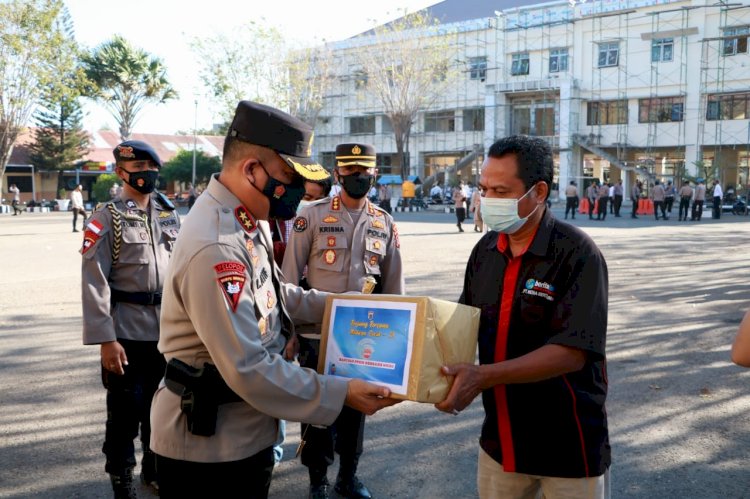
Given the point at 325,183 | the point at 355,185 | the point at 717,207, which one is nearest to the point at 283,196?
the point at 325,183

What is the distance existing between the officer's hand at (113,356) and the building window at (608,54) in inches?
1834

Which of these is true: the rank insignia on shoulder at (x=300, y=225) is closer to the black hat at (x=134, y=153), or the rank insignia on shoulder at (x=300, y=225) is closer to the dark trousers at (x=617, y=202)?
the black hat at (x=134, y=153)

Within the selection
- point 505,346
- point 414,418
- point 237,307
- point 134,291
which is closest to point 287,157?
point 237,307

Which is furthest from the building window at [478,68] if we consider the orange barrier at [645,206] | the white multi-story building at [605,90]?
the orange barrier at [645,206]

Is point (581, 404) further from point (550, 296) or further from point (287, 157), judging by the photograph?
point (287, 157)

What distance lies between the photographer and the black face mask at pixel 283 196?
92.7 inches

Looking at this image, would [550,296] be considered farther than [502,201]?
No

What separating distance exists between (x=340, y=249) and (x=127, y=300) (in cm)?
125

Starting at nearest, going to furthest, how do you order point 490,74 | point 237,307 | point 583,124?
point 237,307
point 583,124
point 490,74

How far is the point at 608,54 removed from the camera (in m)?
45.8

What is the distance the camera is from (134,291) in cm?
397

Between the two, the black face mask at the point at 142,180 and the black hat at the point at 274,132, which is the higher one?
the black hat at the point at 274,132

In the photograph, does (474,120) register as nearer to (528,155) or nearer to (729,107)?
(729,107)

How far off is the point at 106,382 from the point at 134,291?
20.5 inches
